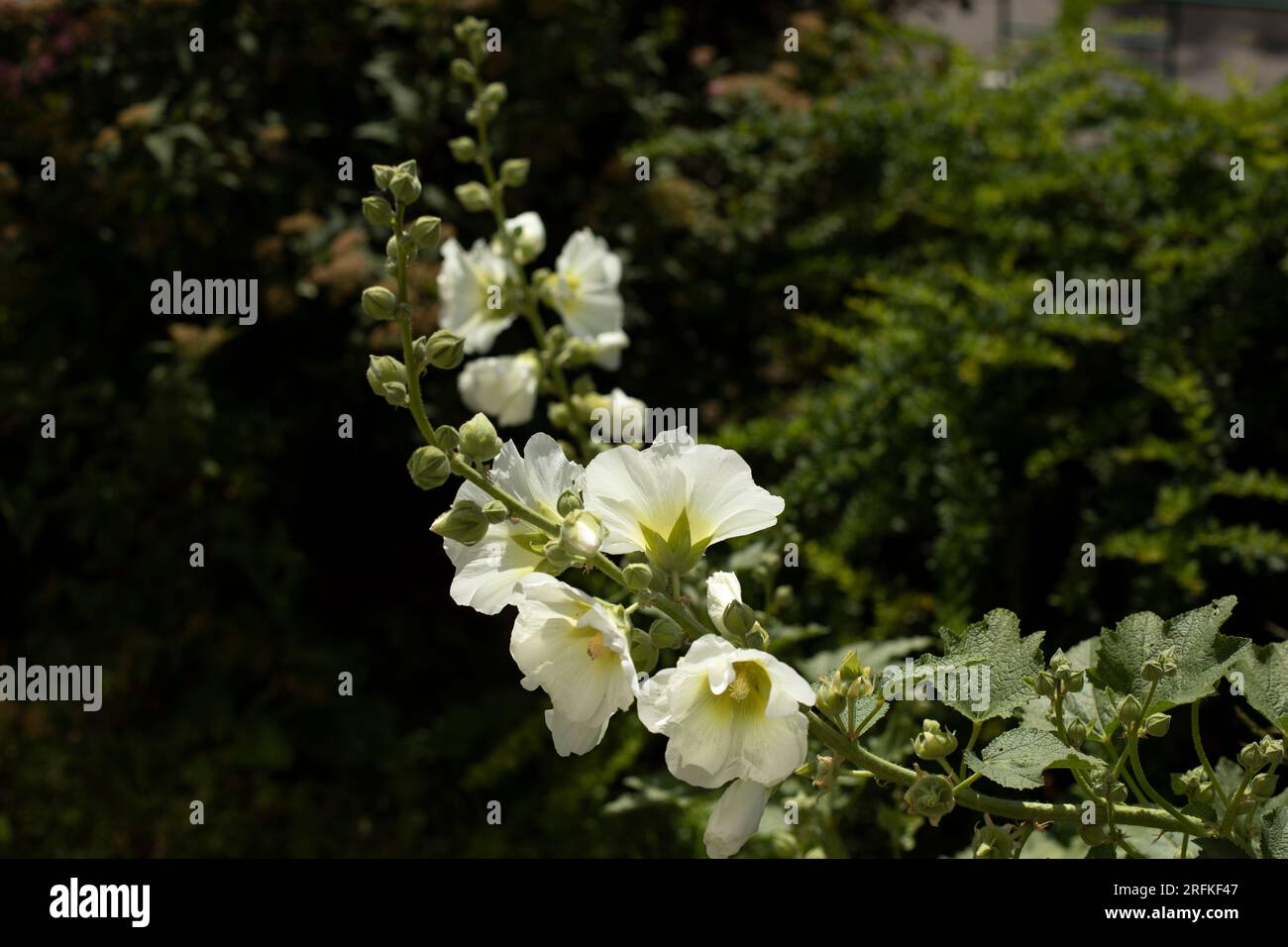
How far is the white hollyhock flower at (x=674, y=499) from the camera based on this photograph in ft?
3.05

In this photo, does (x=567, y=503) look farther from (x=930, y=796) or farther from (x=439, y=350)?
(x=930, y=796)

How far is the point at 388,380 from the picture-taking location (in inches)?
37.6

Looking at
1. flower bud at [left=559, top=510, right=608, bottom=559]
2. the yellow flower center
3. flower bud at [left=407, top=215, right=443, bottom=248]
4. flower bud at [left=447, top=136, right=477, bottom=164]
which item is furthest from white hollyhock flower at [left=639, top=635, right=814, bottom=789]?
flower bud at [left=447, top=136, right=477, bottom=164]

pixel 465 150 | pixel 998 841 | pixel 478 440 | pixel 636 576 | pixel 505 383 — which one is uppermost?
pixel 465 150

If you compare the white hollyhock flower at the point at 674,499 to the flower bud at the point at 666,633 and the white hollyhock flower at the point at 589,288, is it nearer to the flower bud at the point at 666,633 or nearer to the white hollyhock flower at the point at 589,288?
the flower bud at the point at 666,633

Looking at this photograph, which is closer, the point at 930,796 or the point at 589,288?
the point at 930,796

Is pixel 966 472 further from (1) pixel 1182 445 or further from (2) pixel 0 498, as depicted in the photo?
(2) pixel 0 498

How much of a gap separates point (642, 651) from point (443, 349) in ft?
1.00

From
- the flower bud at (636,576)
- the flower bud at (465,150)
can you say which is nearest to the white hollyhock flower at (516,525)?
the flower bud at (636,576)

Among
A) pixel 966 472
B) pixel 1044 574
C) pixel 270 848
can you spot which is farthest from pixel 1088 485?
pixel 270 848

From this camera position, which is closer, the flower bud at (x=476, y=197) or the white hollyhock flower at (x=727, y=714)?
the white hollyhock flower at (x=727, y=714)

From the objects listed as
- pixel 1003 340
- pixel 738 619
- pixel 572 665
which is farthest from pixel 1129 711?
pixel 1003 340

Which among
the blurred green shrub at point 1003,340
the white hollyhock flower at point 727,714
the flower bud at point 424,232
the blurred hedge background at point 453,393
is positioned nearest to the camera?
the white hollyhock flower at point 727,714

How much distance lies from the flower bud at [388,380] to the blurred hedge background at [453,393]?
1.38m
